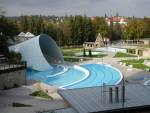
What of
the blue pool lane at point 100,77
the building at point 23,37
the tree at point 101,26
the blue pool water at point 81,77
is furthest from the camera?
the tree at point 101,26

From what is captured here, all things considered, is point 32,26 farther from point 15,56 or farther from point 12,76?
point 12,76

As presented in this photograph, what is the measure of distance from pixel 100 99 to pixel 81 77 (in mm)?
16802

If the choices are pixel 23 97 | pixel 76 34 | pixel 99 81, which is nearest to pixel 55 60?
pixel 99 81

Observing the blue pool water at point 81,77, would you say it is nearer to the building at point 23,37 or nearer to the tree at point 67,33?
the building at point 23,37

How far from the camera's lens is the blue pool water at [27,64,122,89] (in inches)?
924

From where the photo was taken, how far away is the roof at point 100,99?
937cm

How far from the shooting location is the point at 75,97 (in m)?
10.4

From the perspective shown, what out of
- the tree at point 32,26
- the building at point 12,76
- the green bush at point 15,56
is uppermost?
the tree at point 32,26

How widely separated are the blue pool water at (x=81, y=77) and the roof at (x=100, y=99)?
10.8m

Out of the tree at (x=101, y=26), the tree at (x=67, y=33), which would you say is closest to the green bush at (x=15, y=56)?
the tree at (x=67, y=33)

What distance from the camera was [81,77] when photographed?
27.0 m

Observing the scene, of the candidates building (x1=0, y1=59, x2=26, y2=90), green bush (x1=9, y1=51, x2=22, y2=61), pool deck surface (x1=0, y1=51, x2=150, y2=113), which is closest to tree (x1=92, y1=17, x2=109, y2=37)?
green bush (x1=9, y1=51, x2=22, y2=61)

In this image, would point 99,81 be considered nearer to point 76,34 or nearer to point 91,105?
point 91,105

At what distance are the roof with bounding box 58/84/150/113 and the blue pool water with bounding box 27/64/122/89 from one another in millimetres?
10759
